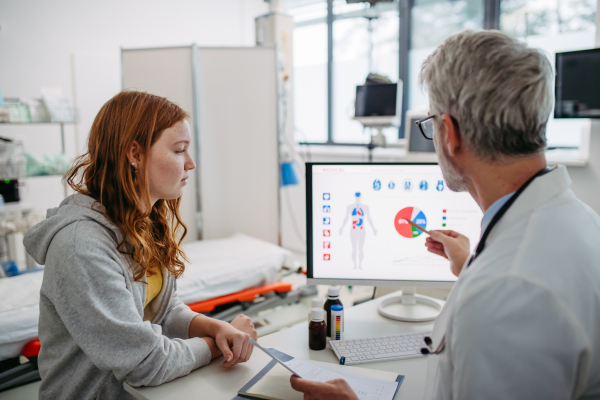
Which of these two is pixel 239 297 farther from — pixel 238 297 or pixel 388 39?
pixel 388 39

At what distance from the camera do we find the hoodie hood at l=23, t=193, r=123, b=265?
3.42 ft

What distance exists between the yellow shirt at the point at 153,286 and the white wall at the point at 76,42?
221 cm

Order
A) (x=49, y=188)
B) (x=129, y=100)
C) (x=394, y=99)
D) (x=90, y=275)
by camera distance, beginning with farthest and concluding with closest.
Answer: (x=49, y=188) < (x=394, y=99) < (x=129, y=100) < (x=90, y=275)

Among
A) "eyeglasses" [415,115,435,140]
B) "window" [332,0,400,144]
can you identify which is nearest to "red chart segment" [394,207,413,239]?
"eyeglasses" [415,115,435,140]

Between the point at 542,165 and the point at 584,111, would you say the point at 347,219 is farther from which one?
the point at 584,111

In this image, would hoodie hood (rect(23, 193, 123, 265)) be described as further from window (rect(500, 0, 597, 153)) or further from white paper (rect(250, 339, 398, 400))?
window (rect(500, 0, 597, 153))

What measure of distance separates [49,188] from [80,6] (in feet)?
5.69

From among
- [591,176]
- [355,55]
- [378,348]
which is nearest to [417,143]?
[591,176]

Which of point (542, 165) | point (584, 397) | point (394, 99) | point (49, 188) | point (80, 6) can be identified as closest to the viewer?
point (584, 397)

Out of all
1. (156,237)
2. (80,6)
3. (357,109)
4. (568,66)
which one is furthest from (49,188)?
(568,66)

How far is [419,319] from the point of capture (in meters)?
1.44

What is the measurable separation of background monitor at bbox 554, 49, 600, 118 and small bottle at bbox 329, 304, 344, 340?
6.38ft

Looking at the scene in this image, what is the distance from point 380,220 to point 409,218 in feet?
0.30

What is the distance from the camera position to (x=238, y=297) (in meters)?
2.65
